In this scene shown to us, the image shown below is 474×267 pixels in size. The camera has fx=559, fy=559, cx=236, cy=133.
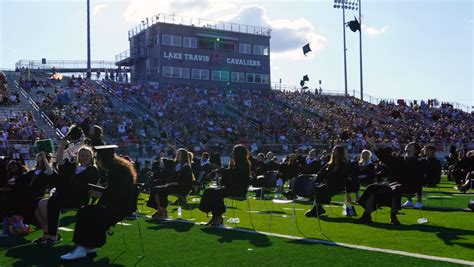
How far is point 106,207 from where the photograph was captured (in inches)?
299

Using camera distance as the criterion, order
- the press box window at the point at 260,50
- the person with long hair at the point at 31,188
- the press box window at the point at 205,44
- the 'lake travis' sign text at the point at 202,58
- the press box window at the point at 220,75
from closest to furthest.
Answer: the person with long hair at the point at 31,188 → the 'lake travis' sign text at the point at 202,58 → the press box window at the point at 205,44 → the press box window at the point at 220,75 → the press box window at the point at 260,50

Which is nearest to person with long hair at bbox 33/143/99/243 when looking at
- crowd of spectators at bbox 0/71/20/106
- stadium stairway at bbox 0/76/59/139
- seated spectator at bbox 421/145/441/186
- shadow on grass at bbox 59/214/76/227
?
shadow on grass at bbox 59/214/76/227

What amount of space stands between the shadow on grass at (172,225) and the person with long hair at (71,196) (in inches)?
81.7

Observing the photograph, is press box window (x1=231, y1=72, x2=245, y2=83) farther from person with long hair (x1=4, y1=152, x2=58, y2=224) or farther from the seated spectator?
person with long hair (x1=4, y1=152, x2=58, y2=224)

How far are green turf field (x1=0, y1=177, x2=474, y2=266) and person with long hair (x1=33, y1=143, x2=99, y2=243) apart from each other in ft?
1.01

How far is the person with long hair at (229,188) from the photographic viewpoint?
10.7 metres

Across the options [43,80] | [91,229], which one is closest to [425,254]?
[91,229]

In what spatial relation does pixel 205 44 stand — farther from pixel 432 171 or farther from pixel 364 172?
pixel 432 171

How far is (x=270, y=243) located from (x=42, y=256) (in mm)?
3288

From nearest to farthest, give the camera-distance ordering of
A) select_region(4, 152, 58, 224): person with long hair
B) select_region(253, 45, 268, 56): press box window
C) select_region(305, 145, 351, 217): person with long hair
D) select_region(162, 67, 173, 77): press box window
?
select_region(4, 152, 58, 224): person with long hair → select_region(305, 145, 351, 217): person with long hair → select_region(162, 67, 173, 77): press box window → select_region(253, 45, 268, 56): press box window

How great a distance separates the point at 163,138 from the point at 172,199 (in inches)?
611

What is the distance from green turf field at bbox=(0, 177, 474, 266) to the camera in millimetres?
7219

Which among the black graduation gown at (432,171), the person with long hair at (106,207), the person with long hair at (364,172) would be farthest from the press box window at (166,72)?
the person with long hair at (106,207)

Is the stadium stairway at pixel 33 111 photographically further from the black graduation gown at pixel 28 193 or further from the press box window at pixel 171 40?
the black graduation gown at pixel 28 193
